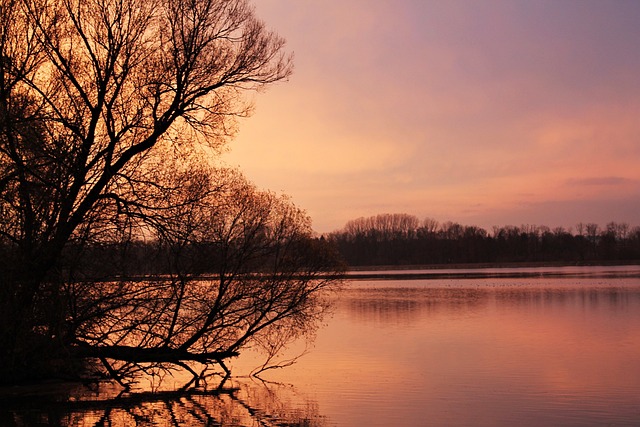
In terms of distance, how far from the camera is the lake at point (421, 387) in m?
14.5

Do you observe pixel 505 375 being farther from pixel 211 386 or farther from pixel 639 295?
pixel 639 295

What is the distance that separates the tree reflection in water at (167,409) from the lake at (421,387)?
0.02m

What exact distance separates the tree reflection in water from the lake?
0.08 ft

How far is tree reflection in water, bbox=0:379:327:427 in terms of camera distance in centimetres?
1426

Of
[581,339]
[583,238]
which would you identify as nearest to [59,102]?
[581,339]

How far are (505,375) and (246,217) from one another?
8.40 metres

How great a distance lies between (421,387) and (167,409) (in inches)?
234

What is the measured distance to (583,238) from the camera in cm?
13962

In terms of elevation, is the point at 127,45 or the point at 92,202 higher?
the point at 127,45

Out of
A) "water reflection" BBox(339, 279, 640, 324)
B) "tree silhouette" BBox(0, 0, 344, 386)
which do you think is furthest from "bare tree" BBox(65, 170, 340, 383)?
"water reflection" BBox(339, 279, 640, 324)

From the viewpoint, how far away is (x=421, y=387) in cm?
1761

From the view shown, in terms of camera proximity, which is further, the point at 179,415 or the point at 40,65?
the point at 40,65

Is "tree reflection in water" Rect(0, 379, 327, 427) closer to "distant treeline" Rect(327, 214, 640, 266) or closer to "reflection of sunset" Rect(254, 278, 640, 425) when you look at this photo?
"reflection of sunset" Rect(254, 278, 640, 425)

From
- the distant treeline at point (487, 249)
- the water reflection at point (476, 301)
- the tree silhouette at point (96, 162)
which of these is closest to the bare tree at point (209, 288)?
the tree silhouette at point (96, 162)
